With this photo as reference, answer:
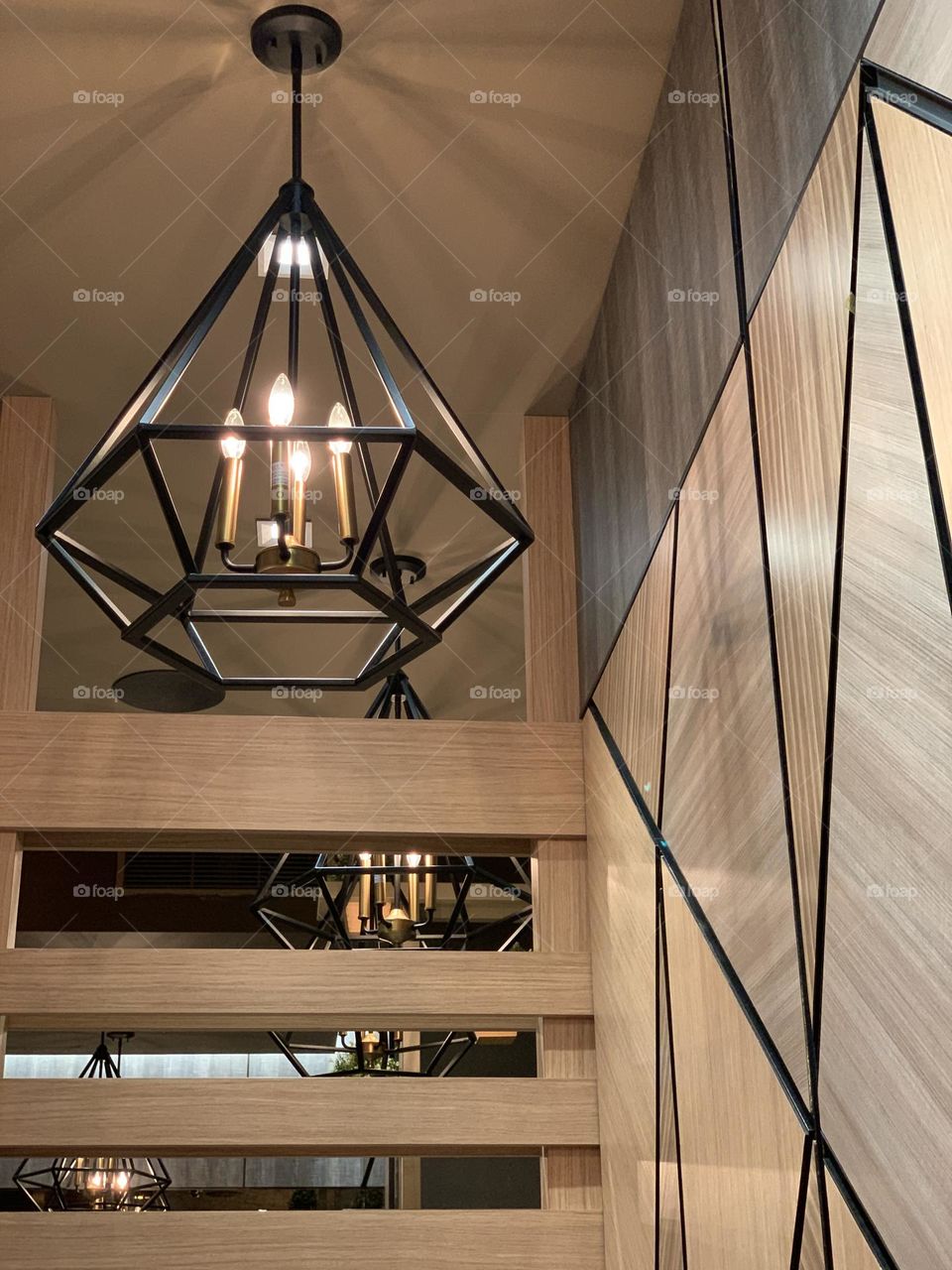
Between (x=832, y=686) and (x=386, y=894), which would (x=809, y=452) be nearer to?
(x=832, y=686)

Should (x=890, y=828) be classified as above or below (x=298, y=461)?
below

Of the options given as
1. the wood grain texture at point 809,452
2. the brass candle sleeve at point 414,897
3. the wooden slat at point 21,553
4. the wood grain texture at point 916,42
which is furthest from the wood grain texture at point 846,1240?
the brass candle sleeve at point 414,897

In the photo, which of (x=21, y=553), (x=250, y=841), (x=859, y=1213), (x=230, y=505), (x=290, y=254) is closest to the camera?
(x=859, y=1213)

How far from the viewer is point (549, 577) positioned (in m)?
3.56

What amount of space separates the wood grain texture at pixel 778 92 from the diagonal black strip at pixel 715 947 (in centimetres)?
96

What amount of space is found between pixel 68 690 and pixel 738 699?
172 inches

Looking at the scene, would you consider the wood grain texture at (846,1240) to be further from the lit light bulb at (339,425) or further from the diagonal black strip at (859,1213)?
the lit light bulb at (339,425)

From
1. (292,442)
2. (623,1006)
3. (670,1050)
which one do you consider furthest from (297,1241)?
(292,442)

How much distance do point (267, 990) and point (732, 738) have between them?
141 cm

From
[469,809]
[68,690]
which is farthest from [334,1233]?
[68,690]

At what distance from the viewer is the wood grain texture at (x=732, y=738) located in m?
1.76

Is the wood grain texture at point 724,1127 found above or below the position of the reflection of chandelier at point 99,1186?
below

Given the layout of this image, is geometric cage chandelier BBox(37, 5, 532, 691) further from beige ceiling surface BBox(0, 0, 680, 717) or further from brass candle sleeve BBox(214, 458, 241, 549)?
beige ceiling surface BBox(0, 0, 680, 717)

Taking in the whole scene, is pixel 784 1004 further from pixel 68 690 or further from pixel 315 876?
pixel 68 690
